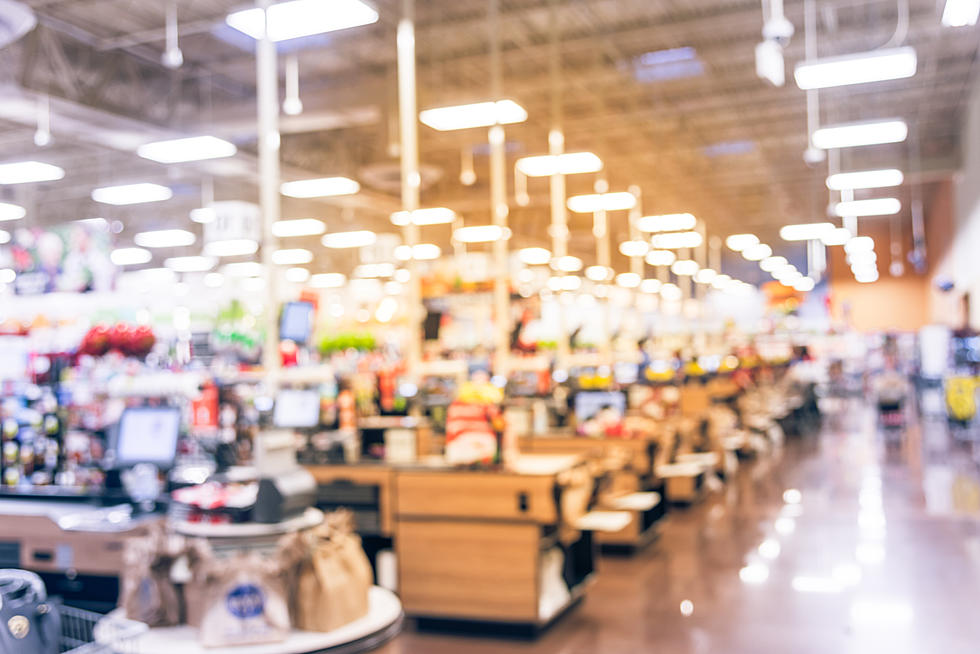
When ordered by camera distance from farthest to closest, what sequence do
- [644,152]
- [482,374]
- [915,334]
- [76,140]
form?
[915,334]
[644,152]
[76,140]
[482,374]

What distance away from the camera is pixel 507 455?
19.1ft

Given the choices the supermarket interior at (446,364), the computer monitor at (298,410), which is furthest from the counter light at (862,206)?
the computer monitor at (298,410)

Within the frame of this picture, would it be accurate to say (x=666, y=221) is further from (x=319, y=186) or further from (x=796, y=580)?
(x=796, y=580)

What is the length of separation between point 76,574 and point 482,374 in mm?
6280

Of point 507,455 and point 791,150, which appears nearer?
point 507,455

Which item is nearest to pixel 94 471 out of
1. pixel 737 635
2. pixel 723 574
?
pixel 737 635

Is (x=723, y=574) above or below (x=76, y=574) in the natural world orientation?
below

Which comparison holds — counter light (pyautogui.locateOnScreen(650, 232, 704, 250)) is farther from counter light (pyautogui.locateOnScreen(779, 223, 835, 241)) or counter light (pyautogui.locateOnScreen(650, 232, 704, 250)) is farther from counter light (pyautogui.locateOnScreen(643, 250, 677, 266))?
counter light (pyautogui.locateOnScreen(779, 223, 835, 241))

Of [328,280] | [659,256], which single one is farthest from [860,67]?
[328,280]

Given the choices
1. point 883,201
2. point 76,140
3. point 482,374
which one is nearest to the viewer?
point 482,374

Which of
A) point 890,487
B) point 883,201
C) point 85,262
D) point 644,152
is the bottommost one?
point 890,487

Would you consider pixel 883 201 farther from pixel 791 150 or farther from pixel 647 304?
pixel 647 304

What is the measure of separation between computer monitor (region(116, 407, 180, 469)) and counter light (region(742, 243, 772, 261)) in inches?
906

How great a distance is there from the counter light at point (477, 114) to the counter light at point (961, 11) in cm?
326
